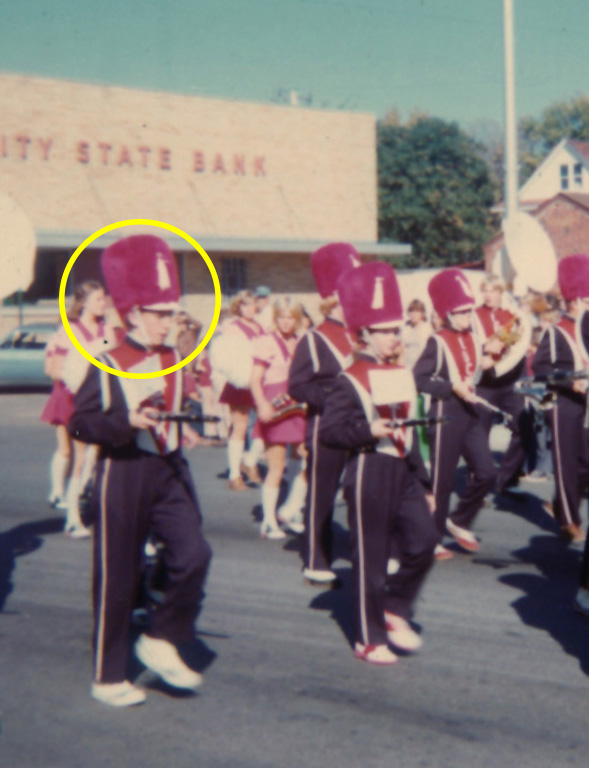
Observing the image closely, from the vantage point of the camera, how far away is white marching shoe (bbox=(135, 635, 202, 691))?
16.3 feet

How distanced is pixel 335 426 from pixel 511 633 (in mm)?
1506

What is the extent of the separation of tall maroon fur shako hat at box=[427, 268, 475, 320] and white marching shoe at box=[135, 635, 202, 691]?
3171 millimetres

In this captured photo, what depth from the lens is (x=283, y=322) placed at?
9.28m

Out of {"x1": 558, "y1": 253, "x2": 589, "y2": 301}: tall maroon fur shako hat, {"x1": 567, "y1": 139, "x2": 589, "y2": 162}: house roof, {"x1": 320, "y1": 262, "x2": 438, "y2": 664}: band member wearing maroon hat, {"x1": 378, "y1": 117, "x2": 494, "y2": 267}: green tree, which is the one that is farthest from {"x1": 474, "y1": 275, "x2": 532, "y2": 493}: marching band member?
{"x1": 567, "y1": 139, "x2": 589, "y2": 162}: house roof

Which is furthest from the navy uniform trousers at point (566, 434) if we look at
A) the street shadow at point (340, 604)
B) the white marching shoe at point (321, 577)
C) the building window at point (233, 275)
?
the building window at point (233, 275)

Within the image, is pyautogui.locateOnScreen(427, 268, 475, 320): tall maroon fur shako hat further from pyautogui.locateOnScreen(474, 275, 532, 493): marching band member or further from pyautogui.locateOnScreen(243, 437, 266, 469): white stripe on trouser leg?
pyautogui.locateOnScreen(243, 437, 266, 469): white stripe on trouser leg

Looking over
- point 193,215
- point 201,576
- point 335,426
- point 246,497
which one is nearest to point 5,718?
point 201,576

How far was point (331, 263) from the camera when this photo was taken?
7246mm

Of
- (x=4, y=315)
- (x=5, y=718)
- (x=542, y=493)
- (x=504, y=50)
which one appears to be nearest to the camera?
(x=5, y=718)

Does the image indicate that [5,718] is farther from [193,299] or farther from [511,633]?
[193,299]

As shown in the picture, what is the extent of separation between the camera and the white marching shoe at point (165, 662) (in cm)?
498

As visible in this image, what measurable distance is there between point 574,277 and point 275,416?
2287 mm

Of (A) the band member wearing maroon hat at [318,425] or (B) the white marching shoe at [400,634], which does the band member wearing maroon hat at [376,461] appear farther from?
(A) the band member wearing maroon hat at [318,425]

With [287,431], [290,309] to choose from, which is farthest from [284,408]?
[290,309]
